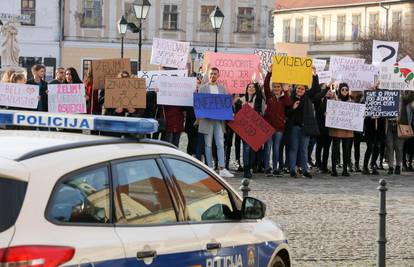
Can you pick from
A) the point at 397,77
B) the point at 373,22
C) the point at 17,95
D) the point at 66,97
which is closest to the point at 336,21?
the point at 373,22

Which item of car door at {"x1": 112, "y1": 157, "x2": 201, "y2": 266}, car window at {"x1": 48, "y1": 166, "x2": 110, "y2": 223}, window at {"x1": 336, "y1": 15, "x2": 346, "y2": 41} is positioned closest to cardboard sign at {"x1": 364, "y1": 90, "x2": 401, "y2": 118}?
car door at {"x1": 112, "y1": 157, "x2": 201, "y2": 266}

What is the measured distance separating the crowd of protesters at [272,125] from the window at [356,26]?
6764 cm

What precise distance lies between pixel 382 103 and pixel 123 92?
20.0ft

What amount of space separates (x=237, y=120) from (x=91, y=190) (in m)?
11.7

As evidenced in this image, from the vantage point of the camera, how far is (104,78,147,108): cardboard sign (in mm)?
14664

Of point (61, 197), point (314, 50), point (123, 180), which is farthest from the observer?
point (314, 50)

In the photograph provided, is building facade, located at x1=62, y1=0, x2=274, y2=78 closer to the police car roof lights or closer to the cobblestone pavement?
the cobblestone pavement

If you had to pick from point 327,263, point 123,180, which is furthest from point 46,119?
point 327,263

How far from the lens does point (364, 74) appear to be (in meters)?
19.0

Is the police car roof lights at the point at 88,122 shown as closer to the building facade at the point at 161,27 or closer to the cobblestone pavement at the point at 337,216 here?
the cobblestone pavement at the point at 337,216

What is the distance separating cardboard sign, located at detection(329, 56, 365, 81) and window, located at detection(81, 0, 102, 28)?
37654 mm

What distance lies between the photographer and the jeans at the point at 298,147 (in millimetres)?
16500

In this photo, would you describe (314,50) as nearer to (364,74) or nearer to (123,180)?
(364,74)

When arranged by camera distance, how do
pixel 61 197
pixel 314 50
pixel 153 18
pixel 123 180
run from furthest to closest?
1. pixel 314 50
2. pixel 153 18
3. pixel 123 180
4. pixel 61 197
